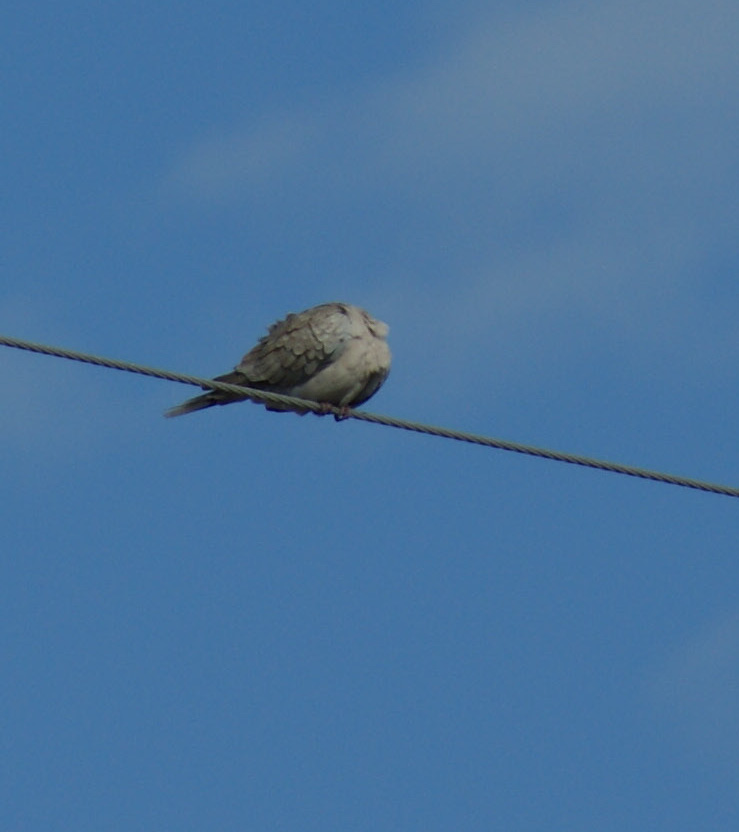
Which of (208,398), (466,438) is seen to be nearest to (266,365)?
(208,398)

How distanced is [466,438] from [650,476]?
0.80 meters

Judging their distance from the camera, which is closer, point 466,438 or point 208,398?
point 466,438

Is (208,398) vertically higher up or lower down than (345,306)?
lower down

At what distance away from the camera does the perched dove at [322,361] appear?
11406 mm

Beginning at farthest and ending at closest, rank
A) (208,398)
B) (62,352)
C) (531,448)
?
(208,398) → (531,448) → (62,352)

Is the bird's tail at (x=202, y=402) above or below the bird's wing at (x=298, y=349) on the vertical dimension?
below

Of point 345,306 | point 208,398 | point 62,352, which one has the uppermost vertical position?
point 345,306

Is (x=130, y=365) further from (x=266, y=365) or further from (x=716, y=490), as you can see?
(x=266, y=365)

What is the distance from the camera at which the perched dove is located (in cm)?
1141

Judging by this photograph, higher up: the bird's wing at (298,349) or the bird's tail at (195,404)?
the bird's wing at (298,349)

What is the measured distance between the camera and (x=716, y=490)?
26.6 ft

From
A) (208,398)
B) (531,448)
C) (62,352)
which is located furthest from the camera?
(208,398)

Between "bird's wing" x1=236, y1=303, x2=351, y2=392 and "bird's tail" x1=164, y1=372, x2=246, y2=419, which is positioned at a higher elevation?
"bird's wing" x1=236, y1=303, x2=351, y2=392

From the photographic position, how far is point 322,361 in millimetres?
11430
